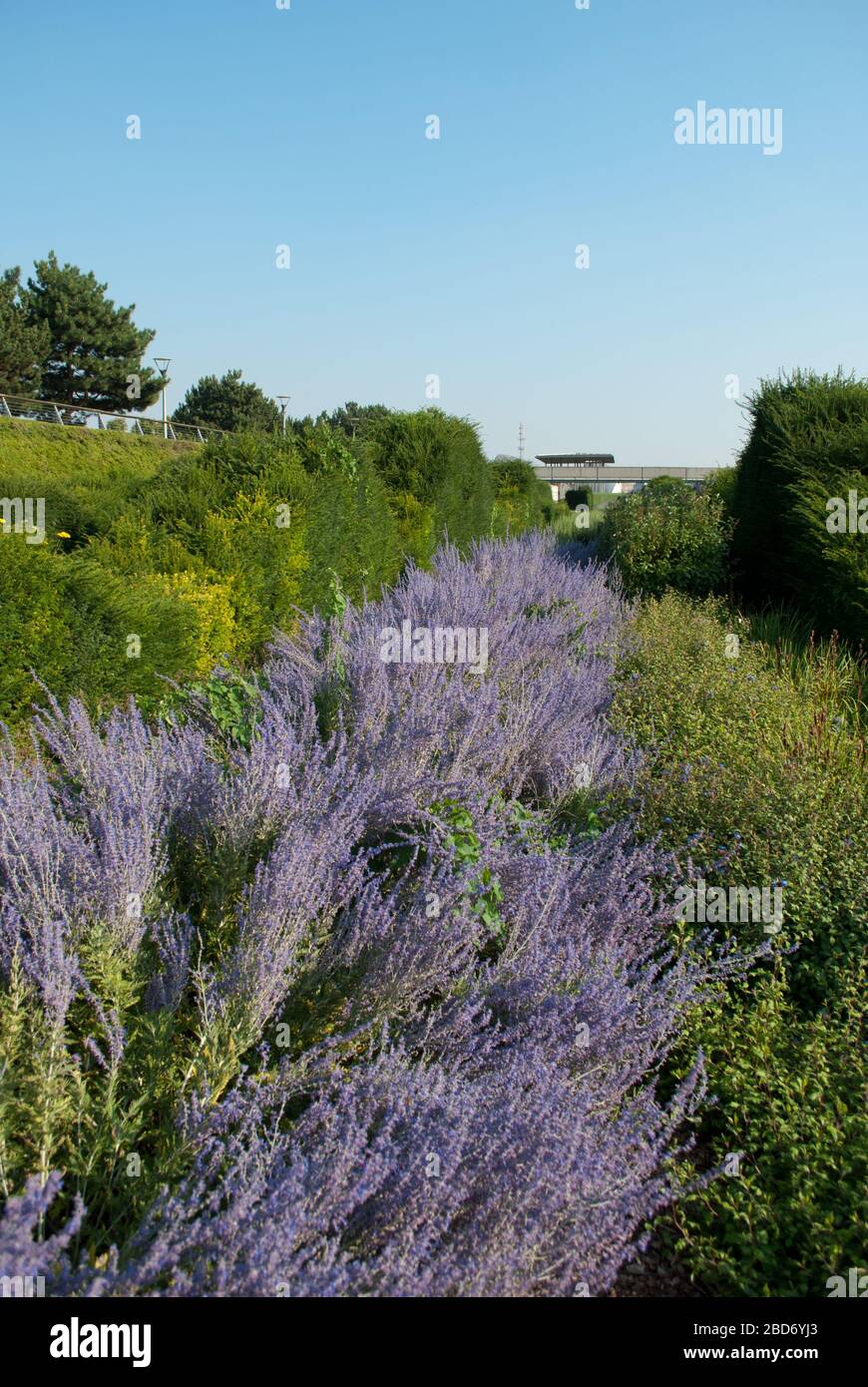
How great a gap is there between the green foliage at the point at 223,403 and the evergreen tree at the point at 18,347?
20.5 m

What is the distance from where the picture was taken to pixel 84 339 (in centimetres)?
4197

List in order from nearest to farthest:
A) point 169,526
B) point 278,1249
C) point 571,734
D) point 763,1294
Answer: point 278,1249 → point 763,1294 → point 571,734 → point 169,526

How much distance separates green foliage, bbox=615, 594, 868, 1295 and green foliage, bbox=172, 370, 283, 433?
58.8 m

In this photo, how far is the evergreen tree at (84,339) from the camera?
41125 mm

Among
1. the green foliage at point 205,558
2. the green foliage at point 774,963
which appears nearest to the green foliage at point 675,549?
the green foliage at point 205,558

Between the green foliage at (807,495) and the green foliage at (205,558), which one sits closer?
the green foliage at (205,558)

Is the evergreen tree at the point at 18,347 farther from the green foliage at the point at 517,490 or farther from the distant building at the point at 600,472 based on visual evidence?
the distant building at the point at 600,472

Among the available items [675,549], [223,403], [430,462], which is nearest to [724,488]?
[675,549]

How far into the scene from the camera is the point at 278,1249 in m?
1.38

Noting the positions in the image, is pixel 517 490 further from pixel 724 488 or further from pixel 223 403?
pixel 223 403

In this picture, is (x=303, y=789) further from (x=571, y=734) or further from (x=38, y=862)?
(x=571, y=734)

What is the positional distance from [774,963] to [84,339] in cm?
4648
